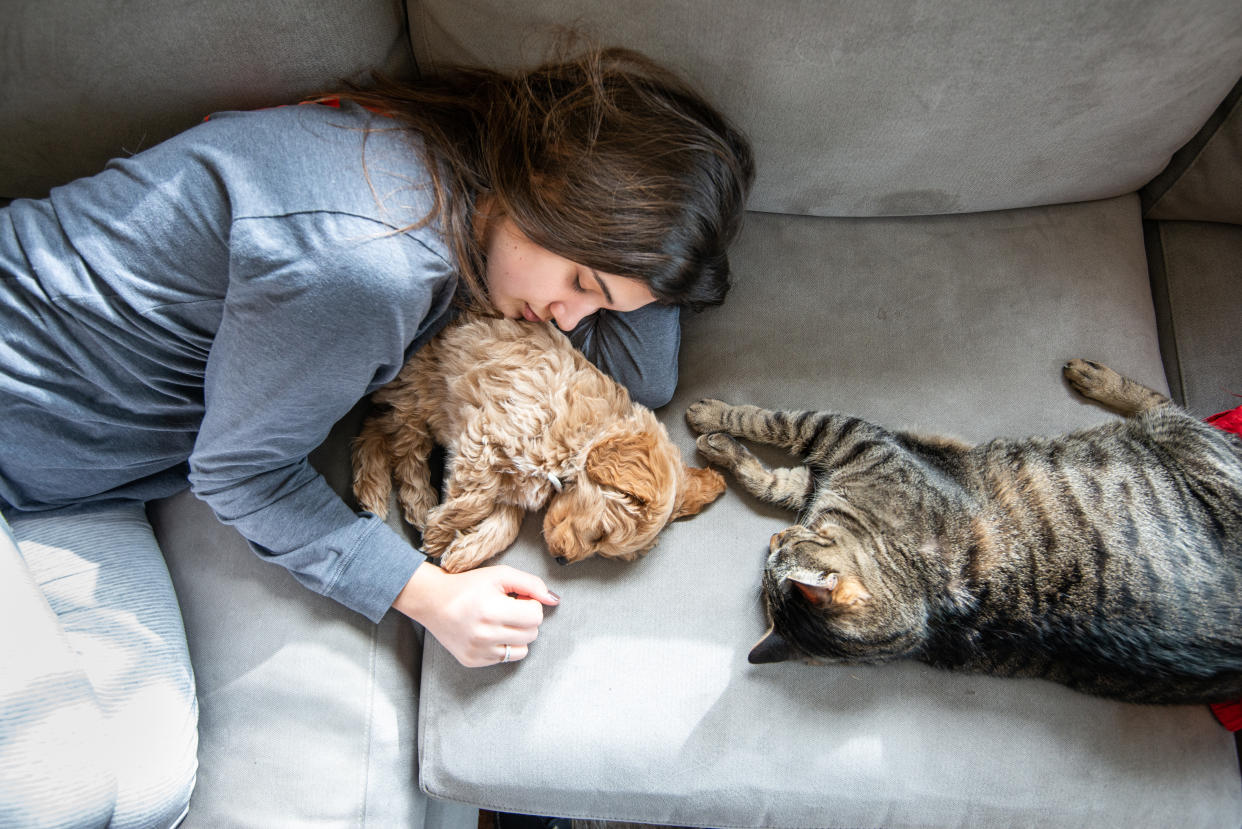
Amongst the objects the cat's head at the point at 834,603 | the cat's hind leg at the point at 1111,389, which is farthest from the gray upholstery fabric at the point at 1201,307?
the cat's head at the point at 834,603

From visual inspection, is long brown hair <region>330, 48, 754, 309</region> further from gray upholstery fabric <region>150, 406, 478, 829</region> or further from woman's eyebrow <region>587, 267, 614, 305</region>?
gray upholstery fabric <region>150, 406, 478, 829</region>

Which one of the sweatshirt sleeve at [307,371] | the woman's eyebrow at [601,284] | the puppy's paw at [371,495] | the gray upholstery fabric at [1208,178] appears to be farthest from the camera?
the gray upholstery fabric at [1208,178]

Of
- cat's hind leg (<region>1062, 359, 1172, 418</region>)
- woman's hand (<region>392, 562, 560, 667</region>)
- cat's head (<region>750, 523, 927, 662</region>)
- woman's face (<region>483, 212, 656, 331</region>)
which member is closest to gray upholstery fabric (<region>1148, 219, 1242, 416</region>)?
cat's hind leg (<region>1062, 359, 1172, 418</region>)

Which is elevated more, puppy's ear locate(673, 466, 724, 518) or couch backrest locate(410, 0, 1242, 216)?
couch backrest locate(410, 0, 1242, 216)

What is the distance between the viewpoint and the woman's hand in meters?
1.15

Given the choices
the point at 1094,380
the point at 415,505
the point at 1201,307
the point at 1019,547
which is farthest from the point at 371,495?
the point at 1201,307

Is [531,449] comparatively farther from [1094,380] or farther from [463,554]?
[1094,380]

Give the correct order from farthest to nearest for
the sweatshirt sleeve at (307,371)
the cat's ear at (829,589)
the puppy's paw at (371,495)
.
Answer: the puppy's paw at (371,495)
the cat's ear at (829,589)
the sweatshirt sleeve at (307,371)

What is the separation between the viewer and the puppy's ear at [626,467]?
45.9 inches

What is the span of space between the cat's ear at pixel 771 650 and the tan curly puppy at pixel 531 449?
25cm

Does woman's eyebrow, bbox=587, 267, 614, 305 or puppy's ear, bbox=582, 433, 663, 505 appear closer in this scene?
woman's eyebrow, bbox=587, 267, 614, 305

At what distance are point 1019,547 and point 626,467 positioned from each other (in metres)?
0.72

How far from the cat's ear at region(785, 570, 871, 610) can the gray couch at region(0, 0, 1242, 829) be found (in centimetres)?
13

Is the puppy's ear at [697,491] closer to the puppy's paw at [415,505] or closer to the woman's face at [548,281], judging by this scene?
the woman's face at [548,281]
